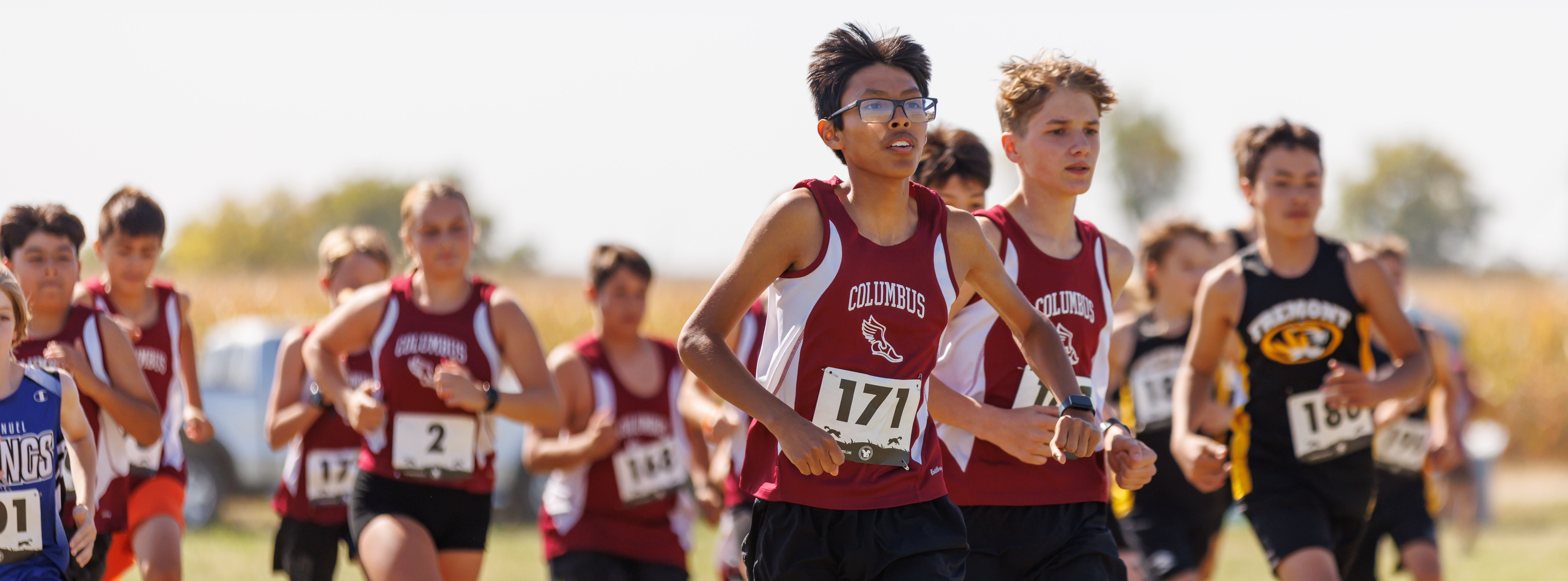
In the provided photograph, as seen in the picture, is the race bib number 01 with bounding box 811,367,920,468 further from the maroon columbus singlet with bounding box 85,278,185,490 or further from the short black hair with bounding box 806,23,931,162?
the maroon columbus singlet with bounding box 85,278,185,490

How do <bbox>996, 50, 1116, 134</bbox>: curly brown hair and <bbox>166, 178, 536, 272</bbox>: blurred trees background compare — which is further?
<bbox>166, 178, 536, 272</bbox>: blurred trees background

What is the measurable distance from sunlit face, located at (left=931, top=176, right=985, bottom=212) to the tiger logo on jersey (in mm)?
1178

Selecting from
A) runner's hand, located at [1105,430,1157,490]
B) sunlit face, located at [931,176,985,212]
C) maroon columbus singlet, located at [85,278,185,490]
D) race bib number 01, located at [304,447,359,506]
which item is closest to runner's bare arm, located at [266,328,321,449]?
race bib number 01, located at [304,447,359,506]

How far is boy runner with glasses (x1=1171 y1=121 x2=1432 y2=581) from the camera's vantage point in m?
5.37

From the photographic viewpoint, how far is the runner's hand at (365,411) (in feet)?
17.0

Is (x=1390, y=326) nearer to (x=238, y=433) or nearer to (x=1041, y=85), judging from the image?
(x=1041, y=85)

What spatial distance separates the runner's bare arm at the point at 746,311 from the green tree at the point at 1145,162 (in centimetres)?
7096

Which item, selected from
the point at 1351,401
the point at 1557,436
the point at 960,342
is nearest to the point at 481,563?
the point at 960,342

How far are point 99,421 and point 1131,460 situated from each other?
3.75 meters

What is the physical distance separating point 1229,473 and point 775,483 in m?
3.42

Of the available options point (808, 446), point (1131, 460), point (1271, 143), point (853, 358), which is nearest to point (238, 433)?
point (1271, 143)

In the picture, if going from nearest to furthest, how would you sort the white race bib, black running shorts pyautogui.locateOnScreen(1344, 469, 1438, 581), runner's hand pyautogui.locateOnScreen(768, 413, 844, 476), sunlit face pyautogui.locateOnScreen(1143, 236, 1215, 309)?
runner's hand pyautogui.locateOnScreen(768, 413, 844, 476)
black running shorts pyautogui.locateOnScreen(1344, 469, 1438, 581)
the white race bib
sunlit face pyautogui.locateOnScreen(1143, 236, 1215, 309)

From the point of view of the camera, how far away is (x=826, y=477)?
3584mm

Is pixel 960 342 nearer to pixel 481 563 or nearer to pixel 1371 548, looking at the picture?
pixel 481 563
